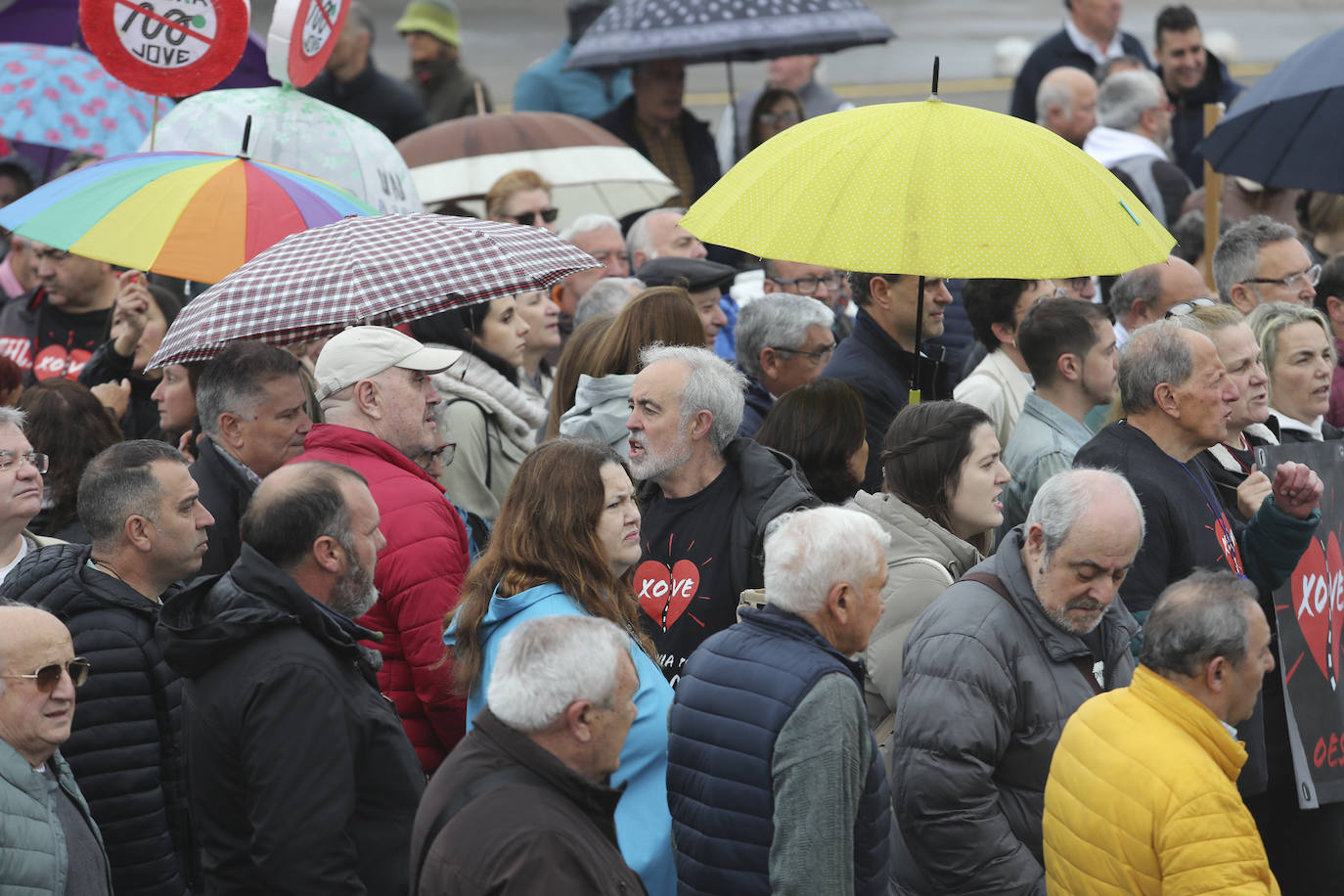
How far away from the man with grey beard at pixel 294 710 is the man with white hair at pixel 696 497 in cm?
104

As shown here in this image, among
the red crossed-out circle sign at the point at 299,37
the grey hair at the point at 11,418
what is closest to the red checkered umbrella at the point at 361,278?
the grey hair at the point at 11,418

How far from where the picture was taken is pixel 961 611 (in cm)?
413

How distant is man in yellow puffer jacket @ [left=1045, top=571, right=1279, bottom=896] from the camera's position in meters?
3.50

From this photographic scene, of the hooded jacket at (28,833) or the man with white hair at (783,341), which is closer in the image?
the hooded jacket at (28,833)

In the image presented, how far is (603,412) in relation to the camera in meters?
5.25

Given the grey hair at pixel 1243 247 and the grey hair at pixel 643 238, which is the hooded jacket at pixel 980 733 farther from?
the grey hair at pixel 643 238

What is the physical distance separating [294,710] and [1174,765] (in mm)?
1934

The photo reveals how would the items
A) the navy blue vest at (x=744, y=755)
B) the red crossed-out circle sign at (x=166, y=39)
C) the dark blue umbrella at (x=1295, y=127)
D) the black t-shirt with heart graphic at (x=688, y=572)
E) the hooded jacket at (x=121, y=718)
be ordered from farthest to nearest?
the dark blue umbrella at (x=1295, y=127) < the red crossed-out circle sign at (x=166, y=39) < the black t-shirt with heart graphic at (x=688, y=572) < the hooded jacket at (x=121, y=718) < the navy blue vest at (x=744, y=755)

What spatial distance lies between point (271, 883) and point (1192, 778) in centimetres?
204

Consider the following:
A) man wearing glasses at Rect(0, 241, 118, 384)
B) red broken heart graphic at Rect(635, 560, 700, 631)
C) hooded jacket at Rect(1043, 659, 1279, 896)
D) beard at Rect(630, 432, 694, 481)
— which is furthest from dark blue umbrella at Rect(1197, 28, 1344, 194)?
man wearing glasses at Rect(0, 241, 118, 384)

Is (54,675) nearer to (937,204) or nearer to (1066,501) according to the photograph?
(1066,501)

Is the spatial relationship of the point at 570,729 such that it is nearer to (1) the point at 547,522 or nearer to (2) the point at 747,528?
(1) the point at 547,522

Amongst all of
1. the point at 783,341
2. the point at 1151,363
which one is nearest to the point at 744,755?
the point at 1151,363

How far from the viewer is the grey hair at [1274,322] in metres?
6.21
